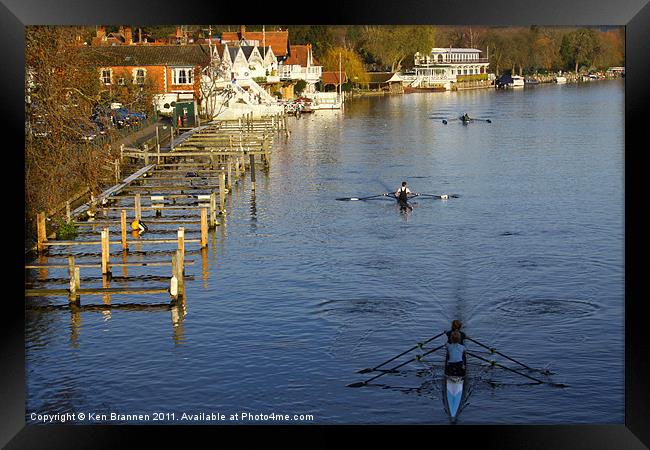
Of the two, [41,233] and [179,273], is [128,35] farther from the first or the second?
[179,273]

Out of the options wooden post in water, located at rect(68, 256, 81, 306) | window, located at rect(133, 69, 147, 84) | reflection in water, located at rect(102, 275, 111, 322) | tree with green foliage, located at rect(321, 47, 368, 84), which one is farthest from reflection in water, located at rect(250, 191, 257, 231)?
tree with green foliage, located at rect(321, 47, 368, 84)

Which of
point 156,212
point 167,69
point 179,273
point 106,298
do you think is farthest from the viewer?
point 167,69

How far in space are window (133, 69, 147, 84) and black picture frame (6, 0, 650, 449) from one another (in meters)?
61.6

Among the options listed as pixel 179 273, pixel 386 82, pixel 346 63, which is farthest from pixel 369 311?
pixel 386 82

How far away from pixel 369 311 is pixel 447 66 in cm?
8777

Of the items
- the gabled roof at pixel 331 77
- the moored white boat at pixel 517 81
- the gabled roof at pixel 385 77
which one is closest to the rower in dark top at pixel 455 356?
the gabled roof at pixel 331 77

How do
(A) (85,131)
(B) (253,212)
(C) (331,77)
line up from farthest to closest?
(C) (331,77), (B) (253,212), (A) (85,131)

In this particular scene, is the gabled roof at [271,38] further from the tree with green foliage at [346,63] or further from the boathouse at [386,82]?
the boathouse at [386,82]

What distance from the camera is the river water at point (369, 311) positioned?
24156mm

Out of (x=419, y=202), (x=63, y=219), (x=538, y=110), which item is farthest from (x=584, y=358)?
(x=538, y=110)

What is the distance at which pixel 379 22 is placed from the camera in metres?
14.8

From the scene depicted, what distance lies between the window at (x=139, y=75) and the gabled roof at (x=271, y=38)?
18962mm

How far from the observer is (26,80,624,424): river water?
2416cm

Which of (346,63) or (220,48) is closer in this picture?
(220,48)
